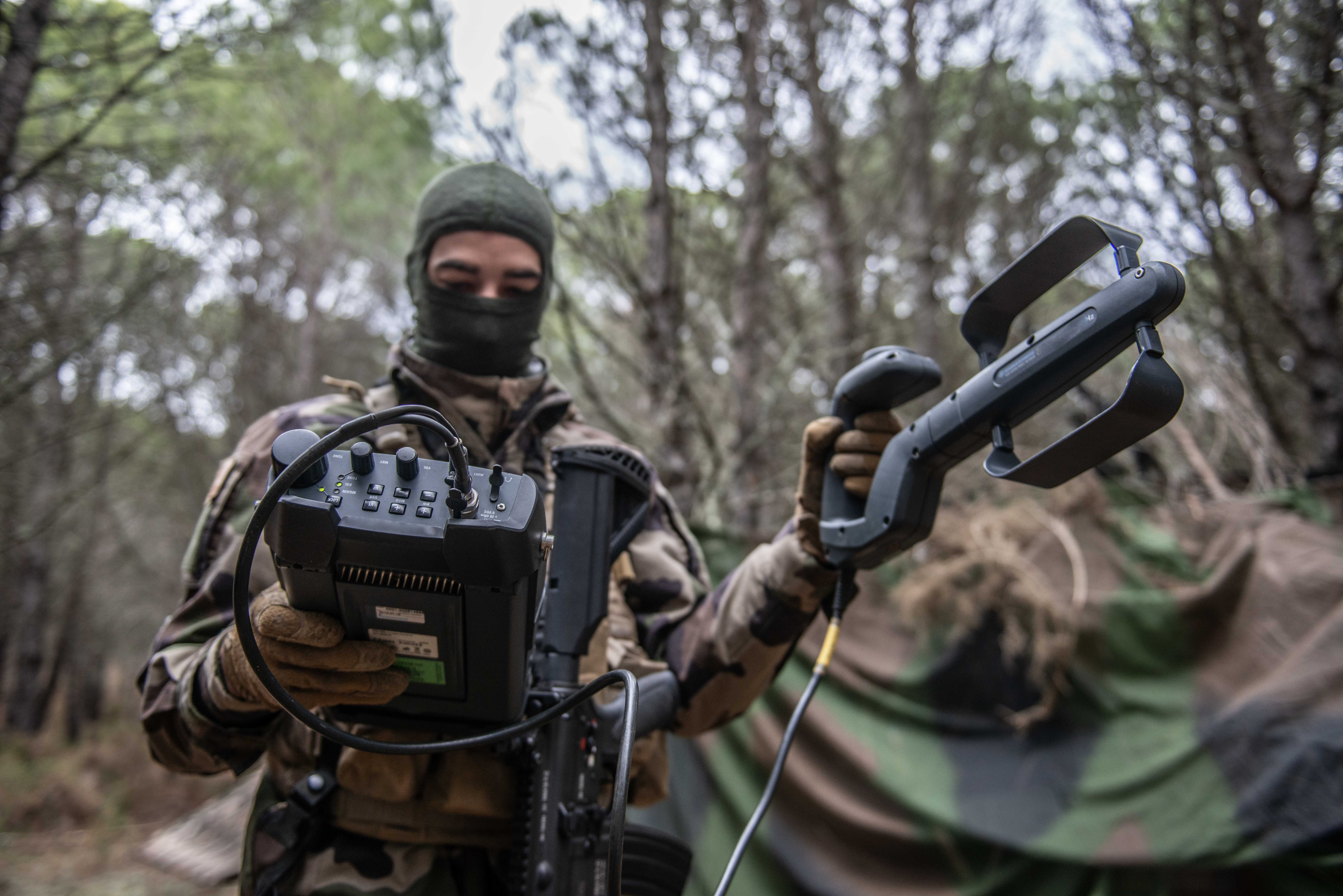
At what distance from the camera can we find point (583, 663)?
1588 millimetres

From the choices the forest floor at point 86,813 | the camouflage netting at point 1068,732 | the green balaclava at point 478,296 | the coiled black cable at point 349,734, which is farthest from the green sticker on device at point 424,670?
the forest floor at point 86,813

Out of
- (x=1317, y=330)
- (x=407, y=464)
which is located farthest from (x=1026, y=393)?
(x=1317, y=330)

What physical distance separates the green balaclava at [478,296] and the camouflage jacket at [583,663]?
2.9 inches

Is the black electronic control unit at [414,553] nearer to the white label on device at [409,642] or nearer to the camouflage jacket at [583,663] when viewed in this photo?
the white label on device at [409,642]

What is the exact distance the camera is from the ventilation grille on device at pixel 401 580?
997 millimetres

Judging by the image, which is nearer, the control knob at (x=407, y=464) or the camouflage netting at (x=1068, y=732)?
the control knob at (x=407, y=464)

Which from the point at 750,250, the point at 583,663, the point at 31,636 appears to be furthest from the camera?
the point at 31,636

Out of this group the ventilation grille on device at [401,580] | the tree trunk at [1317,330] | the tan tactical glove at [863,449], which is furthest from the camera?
the tree trunk at [1317,330]

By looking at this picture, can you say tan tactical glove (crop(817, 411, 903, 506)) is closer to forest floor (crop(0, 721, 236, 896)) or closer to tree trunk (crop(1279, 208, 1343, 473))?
tree trunk (crop(1279, 208, 1343, 473))

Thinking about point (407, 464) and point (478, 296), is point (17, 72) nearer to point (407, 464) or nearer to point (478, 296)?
point (478, 296)

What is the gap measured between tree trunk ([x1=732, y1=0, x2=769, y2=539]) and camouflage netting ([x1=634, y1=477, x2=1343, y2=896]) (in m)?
1.23

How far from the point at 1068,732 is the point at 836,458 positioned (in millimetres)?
2121

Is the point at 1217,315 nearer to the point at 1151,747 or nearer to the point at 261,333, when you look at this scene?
the point at 1151,747

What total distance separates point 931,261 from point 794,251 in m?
3.06
